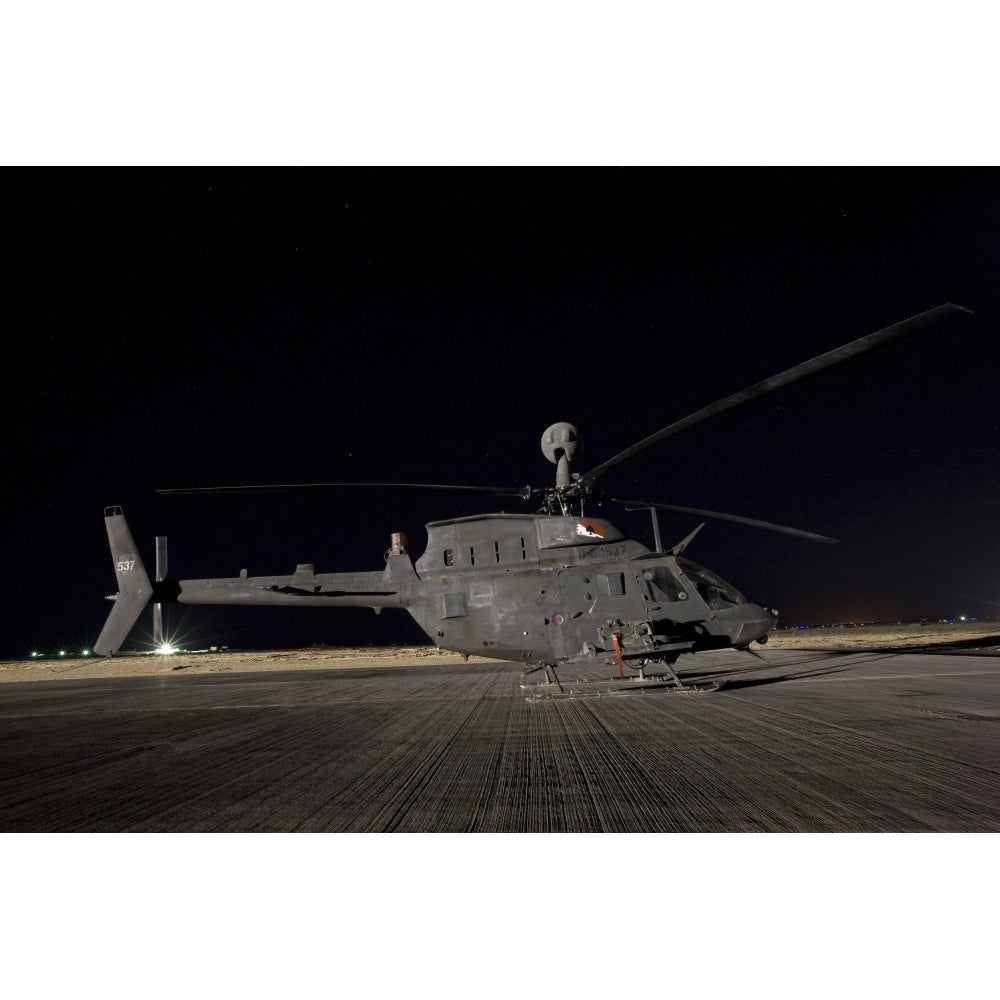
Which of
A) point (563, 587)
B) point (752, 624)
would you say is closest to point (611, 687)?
point (563, 587)

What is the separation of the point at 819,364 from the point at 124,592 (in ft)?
58.1

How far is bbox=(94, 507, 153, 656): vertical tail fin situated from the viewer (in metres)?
15.6

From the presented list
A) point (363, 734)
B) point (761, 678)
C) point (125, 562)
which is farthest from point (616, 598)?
point (125, 562)

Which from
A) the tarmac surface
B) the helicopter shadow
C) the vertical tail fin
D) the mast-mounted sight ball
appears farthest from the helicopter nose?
the vertical tail fin

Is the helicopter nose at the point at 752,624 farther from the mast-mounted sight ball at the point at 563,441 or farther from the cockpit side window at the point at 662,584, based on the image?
the mast-mounted sight ball at the point at 563,441

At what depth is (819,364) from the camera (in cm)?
935

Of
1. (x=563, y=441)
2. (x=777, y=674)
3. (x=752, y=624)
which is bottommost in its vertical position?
(x=777, y=674)

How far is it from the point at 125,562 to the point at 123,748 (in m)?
10.3

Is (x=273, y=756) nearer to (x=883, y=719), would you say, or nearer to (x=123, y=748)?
→ (x=123, y=748)

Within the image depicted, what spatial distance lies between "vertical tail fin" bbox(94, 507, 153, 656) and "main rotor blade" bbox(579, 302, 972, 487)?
13725 mm

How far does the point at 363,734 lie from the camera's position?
8.38m

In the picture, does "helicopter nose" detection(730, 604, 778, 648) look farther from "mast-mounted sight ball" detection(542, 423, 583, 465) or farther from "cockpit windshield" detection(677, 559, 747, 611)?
"mast-mounted sight ball" detection(542, 423, 583, 465)

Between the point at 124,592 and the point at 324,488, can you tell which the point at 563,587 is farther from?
the point at 124,592

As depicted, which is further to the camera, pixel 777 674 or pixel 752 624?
pixel 777 674
